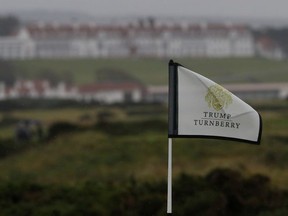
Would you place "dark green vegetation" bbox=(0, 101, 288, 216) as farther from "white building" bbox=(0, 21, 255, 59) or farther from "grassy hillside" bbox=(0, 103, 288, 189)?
"white building" bbox=(0, 21, 255, 59)

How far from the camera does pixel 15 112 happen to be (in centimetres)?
5062

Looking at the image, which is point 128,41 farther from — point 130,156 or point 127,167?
point 127,167

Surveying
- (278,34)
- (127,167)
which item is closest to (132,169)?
(127,167)

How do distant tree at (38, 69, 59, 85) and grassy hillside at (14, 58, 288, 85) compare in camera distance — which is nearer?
distant tree at (38, 69, 59, 85)

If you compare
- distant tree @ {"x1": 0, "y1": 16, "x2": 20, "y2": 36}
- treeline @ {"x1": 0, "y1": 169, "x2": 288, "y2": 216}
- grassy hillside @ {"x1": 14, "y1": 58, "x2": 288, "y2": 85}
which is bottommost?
grassy hillside @ {"x1": 14, "y1": 58, "x2": 288, "y2": 85}

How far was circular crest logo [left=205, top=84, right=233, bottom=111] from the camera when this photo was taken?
10516 millimetres

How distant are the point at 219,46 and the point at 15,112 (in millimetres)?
58450

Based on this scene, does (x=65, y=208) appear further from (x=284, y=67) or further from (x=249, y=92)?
(x=284, y=67)

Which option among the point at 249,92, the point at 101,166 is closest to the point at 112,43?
the point at 249,92

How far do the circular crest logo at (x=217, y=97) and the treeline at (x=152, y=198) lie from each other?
595cm

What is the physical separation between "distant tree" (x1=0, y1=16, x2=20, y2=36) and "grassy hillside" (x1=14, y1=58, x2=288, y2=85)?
20385 millimetres

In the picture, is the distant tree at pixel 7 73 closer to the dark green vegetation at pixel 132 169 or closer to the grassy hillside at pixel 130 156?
the dark green vegetation at pixel 132 169

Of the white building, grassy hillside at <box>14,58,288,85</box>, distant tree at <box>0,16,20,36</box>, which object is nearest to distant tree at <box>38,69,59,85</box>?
grassy hillside at <box>14,58,288,85</box>

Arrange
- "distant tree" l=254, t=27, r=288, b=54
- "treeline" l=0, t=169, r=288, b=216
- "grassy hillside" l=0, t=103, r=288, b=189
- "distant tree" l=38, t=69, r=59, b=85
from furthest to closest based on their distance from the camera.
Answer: "distant tree" l=254, t=27, r=288, b=54, "distant tree" l=38, t=69, r=59, b=85, "grassy hillside" l=0, t=103, r=288, b=189, "treeline" l=0, t=169, r=288, b=216
